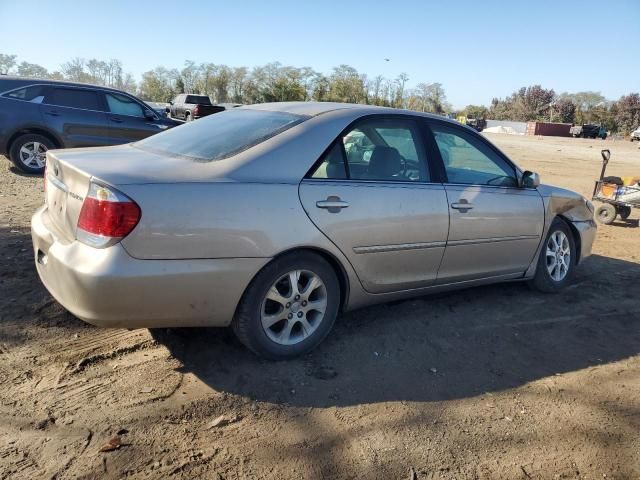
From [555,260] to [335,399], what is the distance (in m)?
2.96

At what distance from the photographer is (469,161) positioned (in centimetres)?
425

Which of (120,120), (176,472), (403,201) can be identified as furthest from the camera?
(120,120)

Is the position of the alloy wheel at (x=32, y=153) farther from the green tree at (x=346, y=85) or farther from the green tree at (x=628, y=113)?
the green tree at (x=628, y=113)

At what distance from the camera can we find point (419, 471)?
93.9 inches

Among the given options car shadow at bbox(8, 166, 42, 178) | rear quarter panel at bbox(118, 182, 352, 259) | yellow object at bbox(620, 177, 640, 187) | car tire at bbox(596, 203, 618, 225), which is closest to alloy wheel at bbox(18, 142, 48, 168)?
car shadow at bbox(8, 166, 42, 178)

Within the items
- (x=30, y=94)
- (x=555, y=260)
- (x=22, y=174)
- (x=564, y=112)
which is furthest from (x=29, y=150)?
(x=564, y=112)

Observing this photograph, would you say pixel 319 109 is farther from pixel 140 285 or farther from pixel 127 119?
pixel 127 119

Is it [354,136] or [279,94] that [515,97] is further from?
[354,136]

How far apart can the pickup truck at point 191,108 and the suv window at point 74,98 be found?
14.0 meters

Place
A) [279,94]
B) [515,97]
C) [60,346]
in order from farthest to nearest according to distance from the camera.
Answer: [515,97]
[279,94]
[60,346]

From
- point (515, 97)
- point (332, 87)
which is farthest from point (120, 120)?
point (515, 97)

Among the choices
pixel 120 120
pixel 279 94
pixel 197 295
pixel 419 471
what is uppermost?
pixel 279 94

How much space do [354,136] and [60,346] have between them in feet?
7.65

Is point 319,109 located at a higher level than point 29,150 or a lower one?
higher
